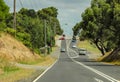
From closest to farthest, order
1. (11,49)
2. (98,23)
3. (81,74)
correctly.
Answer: (81,74) → (11,49) → (98,23)

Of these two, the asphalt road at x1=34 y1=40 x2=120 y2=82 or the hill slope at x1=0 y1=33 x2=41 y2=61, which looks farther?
the hill slope at x1=0 y1=33 x2=41 y2=61

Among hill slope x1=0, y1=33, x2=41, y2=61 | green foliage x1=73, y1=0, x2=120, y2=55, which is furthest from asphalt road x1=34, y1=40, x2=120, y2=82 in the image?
green foliage x1=73, y1=0, x2=120, y2=55

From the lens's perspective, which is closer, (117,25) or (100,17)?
(117,25)

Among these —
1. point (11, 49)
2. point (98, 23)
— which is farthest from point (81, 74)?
point (98, 23)

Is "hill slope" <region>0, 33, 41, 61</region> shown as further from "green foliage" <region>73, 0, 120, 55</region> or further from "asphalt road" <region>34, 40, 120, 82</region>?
"green foliage" <region>73, 0, 120, 55</region>

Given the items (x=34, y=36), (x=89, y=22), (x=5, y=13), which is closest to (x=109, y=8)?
(x=5, y=13)

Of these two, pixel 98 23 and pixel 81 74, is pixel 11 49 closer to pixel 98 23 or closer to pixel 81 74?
pixel 81 74

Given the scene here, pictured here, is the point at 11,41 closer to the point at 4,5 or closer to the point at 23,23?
the point at 4,5

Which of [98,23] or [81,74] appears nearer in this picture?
[81,74]

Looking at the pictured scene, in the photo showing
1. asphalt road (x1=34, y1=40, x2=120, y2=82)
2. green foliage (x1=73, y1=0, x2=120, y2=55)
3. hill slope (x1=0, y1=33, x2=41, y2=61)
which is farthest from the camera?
green foliage (x1=73, y1=0, x2=120, y2=55)

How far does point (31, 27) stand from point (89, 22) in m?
40.2

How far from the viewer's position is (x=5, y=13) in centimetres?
6762

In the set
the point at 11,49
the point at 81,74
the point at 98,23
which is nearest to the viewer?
the point at 81,74

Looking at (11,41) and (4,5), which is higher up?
(4,5)
